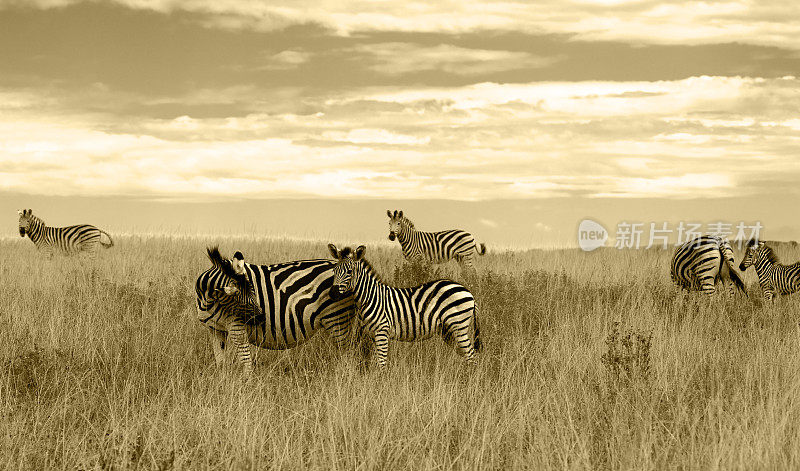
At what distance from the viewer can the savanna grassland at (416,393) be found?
5516mm

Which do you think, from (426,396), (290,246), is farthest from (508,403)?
(290,246)

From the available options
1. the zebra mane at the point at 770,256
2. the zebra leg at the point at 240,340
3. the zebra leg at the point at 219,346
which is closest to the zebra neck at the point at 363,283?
the zebra leg at the point at 240,340

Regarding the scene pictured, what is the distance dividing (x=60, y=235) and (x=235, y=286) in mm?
16035

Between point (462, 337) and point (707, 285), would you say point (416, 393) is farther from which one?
point (707, 285)

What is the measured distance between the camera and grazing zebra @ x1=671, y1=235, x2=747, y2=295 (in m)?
14.2

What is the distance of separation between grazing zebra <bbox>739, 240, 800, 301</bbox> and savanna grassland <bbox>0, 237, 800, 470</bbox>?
725 mm

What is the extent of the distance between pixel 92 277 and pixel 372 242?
1341cm

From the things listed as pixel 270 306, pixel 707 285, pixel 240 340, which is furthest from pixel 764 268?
pixel 240 340

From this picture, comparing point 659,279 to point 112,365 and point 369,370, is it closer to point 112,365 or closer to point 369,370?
point 369,370

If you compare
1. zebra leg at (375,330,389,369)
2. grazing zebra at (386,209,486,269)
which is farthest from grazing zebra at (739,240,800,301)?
zebra leg at (375,330,389,369)

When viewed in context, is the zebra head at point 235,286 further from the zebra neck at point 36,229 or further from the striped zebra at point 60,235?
the zebra neck at point 36,229

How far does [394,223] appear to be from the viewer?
19328mm

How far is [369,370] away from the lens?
8.16 m

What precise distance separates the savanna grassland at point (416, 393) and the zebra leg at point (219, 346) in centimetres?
17
